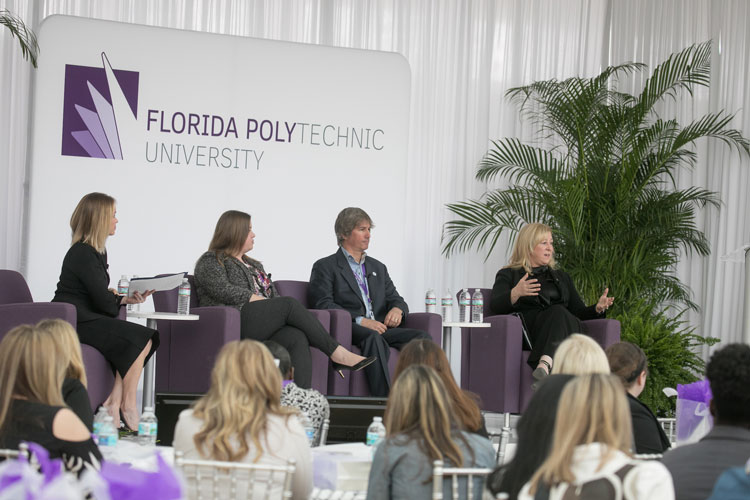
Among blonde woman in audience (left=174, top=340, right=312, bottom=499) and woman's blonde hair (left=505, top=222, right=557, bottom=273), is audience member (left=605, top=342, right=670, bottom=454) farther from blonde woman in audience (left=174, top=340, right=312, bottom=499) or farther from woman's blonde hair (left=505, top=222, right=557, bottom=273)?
woman's blonde hair (left=505, top=222, right=557, bottom=273)

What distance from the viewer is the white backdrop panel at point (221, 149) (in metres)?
6.59

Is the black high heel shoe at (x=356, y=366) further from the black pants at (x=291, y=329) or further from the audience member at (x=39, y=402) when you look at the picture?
the audience member at (x=39, y=402)

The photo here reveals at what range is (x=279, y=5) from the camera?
782cm

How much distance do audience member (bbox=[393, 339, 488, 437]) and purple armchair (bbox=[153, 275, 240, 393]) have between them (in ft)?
7.56

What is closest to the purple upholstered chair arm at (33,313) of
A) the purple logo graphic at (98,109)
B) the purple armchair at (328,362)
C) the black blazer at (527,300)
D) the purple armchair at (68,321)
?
the purple armchair at (68,321)

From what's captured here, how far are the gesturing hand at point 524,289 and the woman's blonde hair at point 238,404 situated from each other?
353 cm

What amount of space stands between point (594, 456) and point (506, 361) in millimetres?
3900

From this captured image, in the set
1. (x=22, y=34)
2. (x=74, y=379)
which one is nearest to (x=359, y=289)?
(x=22, y=34)

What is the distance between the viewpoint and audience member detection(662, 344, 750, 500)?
2219 mm

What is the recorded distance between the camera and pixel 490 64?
27.5ft

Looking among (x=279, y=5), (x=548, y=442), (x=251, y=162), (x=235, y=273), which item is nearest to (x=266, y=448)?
(x=548, y=442)

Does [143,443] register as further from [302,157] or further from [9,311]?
[302,157]

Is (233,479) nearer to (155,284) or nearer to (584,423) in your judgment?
(584,423)

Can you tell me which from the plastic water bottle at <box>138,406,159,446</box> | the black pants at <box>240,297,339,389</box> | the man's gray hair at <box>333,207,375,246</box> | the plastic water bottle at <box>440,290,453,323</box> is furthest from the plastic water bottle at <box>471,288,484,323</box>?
the plastic water bottle at <box>138,406,159,446</box>
